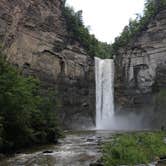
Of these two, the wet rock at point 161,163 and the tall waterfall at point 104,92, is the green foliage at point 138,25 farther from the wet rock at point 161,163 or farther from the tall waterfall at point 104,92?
the wet rock at point 161,163

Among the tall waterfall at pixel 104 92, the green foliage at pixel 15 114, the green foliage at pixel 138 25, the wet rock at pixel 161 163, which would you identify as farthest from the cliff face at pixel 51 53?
the wet rock at pixel 161 163

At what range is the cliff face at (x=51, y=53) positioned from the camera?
41.2 metres

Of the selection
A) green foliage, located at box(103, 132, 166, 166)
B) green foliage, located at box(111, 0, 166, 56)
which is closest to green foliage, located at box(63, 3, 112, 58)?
green foliage, located at box(111, 0, 166, 56)

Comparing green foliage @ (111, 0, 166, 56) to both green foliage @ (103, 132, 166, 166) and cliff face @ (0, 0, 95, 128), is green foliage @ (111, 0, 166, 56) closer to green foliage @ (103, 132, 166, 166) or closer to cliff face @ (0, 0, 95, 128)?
cliff face @ (0, 0, 95, 128)

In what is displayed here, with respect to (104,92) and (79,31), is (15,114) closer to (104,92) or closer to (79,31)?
(104,92)

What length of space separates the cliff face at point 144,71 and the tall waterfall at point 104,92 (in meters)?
0.92

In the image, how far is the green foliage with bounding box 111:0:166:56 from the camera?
5216cm

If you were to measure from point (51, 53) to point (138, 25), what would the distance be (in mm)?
15267

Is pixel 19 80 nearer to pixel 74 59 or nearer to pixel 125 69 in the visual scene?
pixel 74 59

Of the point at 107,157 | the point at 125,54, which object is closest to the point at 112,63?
the point at 125,54

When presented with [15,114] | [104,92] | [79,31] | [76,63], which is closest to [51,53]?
[76,63]

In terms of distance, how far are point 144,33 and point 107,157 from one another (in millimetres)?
40850

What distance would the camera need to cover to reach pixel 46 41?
152 feet

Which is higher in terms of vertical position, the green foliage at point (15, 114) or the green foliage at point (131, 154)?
the green foliage at point (15, 114)
